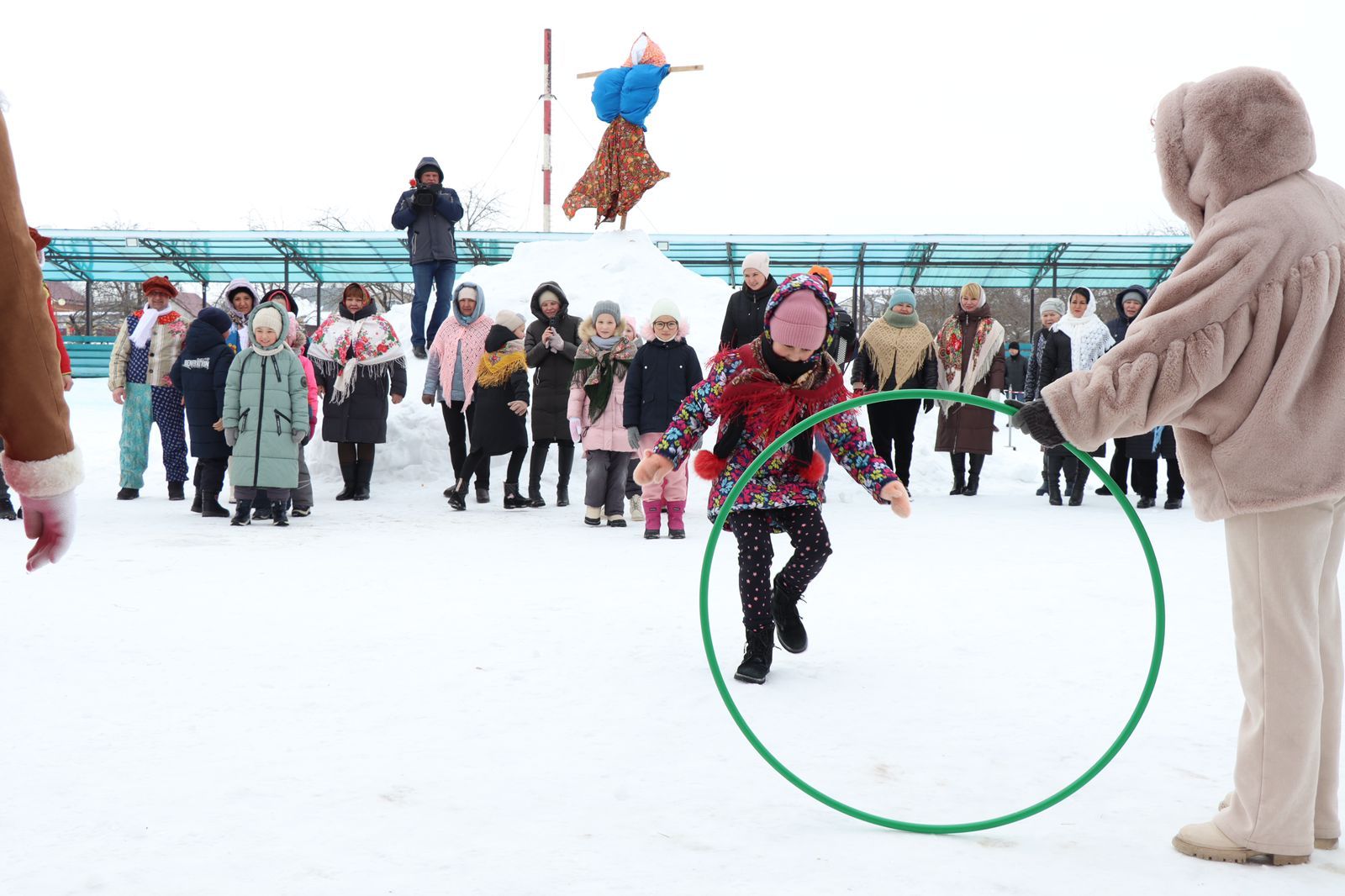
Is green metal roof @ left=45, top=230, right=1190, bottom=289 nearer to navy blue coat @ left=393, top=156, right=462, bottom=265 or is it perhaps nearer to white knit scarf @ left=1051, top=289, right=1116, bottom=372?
navy blue coat @ left=393, top=156, right=462, bottom=265

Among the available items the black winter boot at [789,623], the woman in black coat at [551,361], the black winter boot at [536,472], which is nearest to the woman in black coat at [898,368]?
the woman in black coat at [551,361]

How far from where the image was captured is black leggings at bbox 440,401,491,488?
31.6ft

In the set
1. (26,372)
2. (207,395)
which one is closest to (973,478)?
(207,395)

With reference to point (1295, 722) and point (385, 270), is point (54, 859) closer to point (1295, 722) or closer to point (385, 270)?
point (1295, 722)

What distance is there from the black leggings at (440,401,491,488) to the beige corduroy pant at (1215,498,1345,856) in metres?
7.68

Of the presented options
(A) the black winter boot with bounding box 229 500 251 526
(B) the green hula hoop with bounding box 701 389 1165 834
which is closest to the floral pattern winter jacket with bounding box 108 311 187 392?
(A) the black winter boot with bounding box 229 500 251 526

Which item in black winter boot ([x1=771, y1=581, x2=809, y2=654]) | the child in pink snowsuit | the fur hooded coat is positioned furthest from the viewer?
the child in pink snowsuit

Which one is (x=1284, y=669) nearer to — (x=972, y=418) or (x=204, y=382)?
(x=972, y=418)

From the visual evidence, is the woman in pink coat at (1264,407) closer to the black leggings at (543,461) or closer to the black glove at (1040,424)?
the black glove at (1040,424)

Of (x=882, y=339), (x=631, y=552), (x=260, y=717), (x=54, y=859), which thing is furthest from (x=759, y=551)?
(x=882, y=339)

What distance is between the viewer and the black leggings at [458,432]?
9.62 meters

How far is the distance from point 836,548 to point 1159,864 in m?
4.64

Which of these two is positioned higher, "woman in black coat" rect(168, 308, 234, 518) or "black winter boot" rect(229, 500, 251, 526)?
"woman in black coat" rect(168, 308, 234, 518)

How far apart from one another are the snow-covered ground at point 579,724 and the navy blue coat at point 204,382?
4.89 ft
